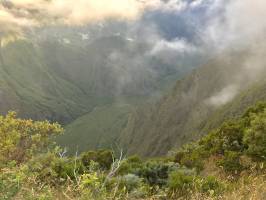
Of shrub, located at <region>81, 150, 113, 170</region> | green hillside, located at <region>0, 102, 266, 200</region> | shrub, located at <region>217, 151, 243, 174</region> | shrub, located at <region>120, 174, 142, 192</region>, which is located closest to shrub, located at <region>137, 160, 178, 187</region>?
green hillside, located at <region>0, 102, 266, 200</region>

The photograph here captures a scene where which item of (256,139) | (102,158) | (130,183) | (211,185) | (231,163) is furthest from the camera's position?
(102,158)

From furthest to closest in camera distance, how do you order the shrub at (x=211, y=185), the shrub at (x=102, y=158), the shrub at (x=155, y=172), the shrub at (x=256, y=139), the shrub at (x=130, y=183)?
the shrub at (x=102, y=158)
the shrub at (x=256, y=139)
the shrub at (x=155, y=172)
the shrub at (x=130, y=183)
the shrub at (x=211, y=185)

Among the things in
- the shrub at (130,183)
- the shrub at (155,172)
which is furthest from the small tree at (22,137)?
the shrub at (130,183)

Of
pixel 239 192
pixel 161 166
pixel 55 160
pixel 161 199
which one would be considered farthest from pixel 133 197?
pixel 161 166

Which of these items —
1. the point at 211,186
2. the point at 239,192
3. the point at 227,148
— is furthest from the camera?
the point at 227,148

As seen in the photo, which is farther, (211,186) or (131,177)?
(131,177)

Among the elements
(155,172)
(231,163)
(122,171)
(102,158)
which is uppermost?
(231,163)

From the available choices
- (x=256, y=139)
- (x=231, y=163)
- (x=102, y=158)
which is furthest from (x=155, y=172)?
(x=102, y=158)

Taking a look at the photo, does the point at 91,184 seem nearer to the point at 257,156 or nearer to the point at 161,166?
the point at 161,166

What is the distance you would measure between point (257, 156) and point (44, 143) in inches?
320

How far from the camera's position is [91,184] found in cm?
651

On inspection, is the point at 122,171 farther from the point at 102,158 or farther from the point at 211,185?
the point at 102,158

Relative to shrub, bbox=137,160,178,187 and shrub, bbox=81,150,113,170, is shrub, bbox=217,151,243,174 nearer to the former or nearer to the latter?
shrub, bbox=137,160,178,187

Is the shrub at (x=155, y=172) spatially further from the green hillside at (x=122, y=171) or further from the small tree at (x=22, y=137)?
the small tree at (x=22, y=137)
